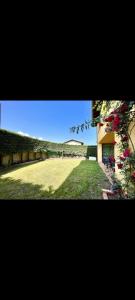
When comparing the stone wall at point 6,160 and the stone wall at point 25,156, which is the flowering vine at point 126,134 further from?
the stone wall at point 25,156

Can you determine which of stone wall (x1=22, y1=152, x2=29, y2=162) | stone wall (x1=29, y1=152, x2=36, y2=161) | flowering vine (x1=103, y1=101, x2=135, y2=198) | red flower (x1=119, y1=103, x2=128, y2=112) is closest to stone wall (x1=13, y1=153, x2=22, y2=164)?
stone wall (x1=22, y1=152, x2=29, y2=162)

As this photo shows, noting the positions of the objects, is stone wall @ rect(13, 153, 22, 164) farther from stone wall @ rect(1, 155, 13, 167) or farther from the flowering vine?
the flowering vine

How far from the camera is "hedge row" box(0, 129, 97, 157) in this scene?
1070cm

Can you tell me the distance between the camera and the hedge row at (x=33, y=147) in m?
10.7

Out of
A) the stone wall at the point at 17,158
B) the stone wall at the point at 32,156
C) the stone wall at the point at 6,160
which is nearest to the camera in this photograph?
the stone wall at the point at 6,160

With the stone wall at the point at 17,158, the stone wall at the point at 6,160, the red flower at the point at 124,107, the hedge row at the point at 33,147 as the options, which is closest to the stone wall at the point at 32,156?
the hedge row at the point at 33,147

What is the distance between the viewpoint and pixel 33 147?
50.0 feet

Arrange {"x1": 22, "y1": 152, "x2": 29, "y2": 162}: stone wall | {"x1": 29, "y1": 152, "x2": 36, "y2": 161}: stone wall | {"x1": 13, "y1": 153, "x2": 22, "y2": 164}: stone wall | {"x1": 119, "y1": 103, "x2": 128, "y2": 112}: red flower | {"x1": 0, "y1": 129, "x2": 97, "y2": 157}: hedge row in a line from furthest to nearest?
{"x1": 29, "y1": 152, "x2": 36, "y2": 161}: stone wall < {"x1": 22, "y1": 152, "x2": 29, "y2": 162}: stone wall < {"x1": 13, "y1": 153, "x2": 22, "y2": 164}: stone wall < {"x1": 0, "y1": 129, "x2": 97, "y2": 157}: hedge row < {"x1": 119, "y1": 103, "x2": 128, "y2": 112}: red flower

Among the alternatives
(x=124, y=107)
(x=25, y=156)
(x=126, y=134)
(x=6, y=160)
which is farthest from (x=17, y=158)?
(x=124, y=107)
